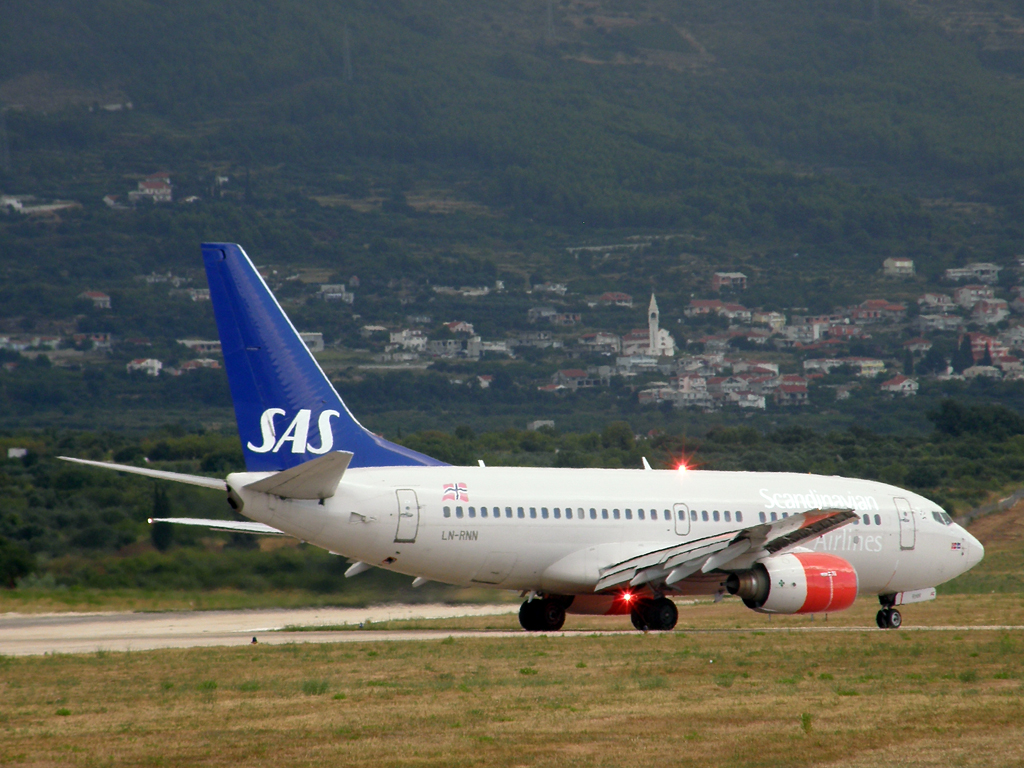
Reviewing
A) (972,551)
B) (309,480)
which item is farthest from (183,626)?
(972,551)

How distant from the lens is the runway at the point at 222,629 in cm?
2606

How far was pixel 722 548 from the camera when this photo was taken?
2698 cm

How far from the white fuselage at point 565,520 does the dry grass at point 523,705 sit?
265cm

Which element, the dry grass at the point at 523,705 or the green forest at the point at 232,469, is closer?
the dry grass at the point at 523,705

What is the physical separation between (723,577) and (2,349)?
18153 cm

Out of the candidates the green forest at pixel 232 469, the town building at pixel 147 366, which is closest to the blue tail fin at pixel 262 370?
the green forest at pixel 232 469

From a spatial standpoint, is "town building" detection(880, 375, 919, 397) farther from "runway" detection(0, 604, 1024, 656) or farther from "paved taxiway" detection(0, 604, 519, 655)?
"runway" detection(0, 604, 1024, 656)

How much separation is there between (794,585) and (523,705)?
11.8 metres

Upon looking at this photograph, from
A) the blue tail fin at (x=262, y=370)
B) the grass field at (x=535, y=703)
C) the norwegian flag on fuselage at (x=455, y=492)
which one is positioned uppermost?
the blue tail fin at (x=262, y=370)

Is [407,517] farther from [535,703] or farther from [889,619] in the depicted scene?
[889,619]

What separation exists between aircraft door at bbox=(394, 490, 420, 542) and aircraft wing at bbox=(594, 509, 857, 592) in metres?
4.19

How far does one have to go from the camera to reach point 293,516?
25.5 meters

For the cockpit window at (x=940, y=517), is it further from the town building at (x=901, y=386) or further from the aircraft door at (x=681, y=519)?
the town building at (x=901, y=386)

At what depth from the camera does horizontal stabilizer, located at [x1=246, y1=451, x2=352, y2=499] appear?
24.1m
